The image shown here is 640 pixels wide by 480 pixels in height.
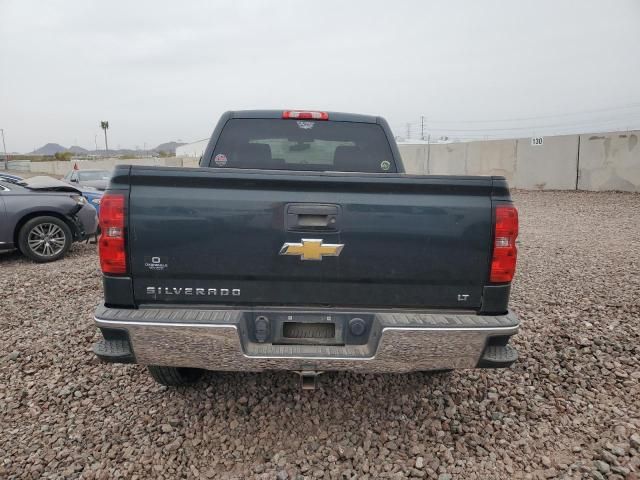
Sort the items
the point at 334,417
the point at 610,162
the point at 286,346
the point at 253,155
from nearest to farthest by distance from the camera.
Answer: the point at 286,346, the point at 334,417, the point at 253,155, the point at 610,162

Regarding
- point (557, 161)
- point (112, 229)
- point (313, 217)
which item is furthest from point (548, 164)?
point (112, 229)

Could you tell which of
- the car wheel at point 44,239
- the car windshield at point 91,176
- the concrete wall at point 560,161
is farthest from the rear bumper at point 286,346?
the car windshield at point 91,176

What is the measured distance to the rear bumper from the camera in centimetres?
223

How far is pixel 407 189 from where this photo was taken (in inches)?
90.3

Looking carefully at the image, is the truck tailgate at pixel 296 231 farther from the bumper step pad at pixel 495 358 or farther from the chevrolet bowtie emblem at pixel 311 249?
the bumper step pad at pixel 495 358

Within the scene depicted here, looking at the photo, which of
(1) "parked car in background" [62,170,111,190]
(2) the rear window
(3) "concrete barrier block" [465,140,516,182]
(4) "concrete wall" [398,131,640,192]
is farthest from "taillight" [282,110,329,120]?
(3) "concrete barrier block" [465,140,516,182]

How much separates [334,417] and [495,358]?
→ 115 centimetres

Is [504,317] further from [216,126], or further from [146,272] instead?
[216,126]

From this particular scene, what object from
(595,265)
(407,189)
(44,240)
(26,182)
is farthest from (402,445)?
(26,182)

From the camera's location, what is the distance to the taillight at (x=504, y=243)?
228 cm

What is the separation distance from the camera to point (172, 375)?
117 inches

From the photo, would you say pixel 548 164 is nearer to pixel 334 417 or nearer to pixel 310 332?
pixel 334 417

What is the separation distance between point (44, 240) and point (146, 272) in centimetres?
600

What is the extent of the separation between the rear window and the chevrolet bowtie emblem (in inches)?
67.2
